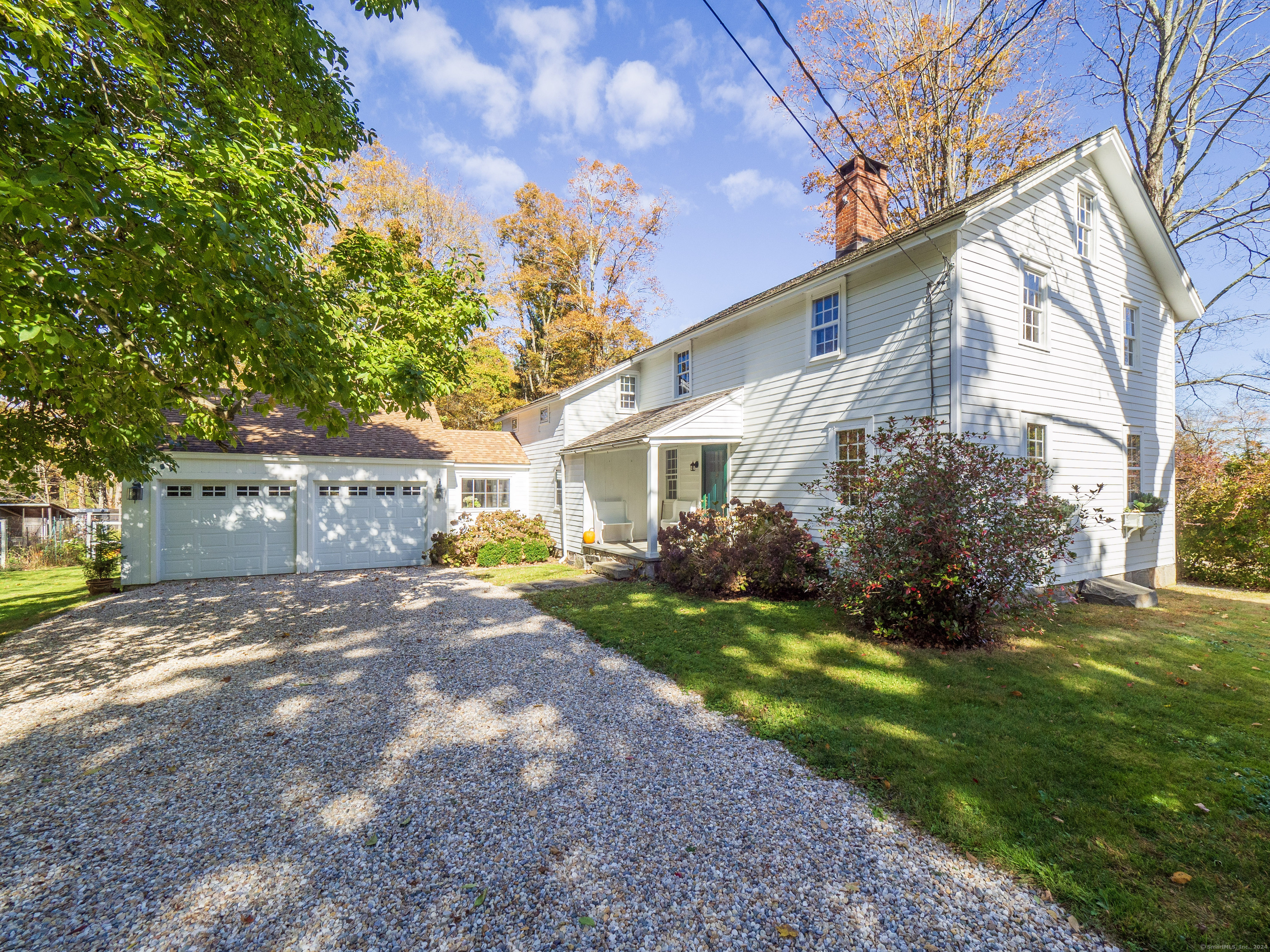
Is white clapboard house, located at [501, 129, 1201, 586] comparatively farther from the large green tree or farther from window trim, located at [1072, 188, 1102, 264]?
the large green tree

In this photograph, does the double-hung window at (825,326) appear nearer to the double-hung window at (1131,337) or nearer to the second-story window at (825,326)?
the second-story window at (825,326)

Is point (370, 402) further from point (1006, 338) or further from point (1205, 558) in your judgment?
point (1205, 558)

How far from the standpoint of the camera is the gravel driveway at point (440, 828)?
95.3 inches

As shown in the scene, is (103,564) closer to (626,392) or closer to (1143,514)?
(626,392)

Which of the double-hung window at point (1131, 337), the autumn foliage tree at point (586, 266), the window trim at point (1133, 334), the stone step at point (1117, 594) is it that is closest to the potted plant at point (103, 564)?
the autumn foliage tree at point (586, 266)

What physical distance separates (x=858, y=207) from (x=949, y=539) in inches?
322

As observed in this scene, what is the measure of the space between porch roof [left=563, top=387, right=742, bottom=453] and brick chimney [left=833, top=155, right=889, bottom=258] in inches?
153

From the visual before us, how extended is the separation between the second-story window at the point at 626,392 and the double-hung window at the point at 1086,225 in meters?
10.6

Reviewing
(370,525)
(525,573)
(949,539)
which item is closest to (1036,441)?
(949,539)

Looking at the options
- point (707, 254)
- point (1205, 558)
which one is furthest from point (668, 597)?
point (1205, 558)

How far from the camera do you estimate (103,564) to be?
408 inches

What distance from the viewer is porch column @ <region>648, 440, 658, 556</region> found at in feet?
36.0

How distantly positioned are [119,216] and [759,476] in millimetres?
9901

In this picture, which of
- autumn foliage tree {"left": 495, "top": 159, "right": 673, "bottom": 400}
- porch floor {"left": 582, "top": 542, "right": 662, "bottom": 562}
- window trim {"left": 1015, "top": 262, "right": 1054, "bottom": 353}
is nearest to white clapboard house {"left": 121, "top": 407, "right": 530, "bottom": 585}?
porch floor {"left": 582, "top": 542, "right": 662, "bottom": 562}
